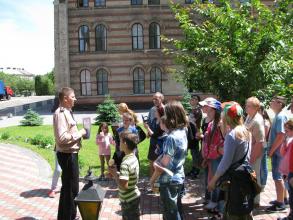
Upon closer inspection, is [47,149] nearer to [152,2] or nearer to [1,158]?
[1,158]

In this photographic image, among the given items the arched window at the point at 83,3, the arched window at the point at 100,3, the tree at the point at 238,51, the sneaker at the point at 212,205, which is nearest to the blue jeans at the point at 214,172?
Result: the sneaker at the point at 212,205

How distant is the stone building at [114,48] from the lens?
29.3 metres

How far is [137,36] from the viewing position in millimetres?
29656

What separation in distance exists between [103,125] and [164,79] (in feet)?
65.6

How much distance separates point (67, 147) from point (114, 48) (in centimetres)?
2413

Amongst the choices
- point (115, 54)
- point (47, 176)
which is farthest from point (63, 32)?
point (47, 176)

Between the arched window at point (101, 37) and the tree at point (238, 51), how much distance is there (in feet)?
69.0

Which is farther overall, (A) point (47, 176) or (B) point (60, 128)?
(A) point (47, 176)

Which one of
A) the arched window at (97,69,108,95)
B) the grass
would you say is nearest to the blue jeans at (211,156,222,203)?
the grass

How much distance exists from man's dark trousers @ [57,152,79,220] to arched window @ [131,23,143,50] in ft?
79.4

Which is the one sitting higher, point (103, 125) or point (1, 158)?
point (103, 125)

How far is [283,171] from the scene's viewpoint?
585cm

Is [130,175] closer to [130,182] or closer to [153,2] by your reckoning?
[130,182]

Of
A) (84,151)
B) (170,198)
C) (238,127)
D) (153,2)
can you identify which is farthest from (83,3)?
(238,127)
